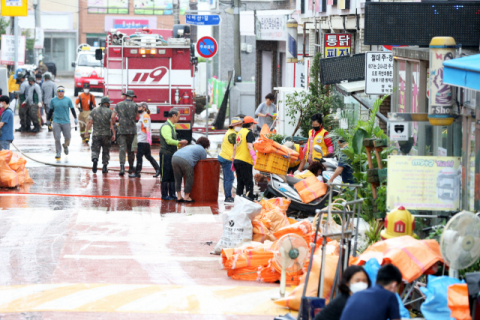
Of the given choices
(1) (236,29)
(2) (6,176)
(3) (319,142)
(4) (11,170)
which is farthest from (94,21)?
(3) (319,142)

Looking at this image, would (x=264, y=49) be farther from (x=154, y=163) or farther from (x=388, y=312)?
(x=388, y=312)

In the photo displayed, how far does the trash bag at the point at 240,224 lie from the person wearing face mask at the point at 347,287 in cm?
358

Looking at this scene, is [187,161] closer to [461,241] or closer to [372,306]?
[461,241]

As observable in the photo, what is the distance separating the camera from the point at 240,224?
939 cm

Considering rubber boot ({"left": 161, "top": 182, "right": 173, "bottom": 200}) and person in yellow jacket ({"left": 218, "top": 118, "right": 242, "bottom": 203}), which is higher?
person in yellow jacket ({"left": 218, "top": 118, "right": 242, "bottom": 203})

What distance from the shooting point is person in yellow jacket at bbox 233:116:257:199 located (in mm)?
13227

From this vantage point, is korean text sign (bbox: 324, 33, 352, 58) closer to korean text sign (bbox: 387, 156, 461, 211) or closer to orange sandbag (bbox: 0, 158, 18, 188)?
orange sandbag (bbox: 0, 158, 18, 188)

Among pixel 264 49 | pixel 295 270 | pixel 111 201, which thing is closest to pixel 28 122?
pixel 264 49

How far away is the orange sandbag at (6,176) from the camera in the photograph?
14.9 m

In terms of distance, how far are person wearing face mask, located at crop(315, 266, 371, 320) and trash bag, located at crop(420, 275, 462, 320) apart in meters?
0.98

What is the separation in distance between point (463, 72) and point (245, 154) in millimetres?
6852

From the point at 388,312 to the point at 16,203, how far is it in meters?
9.49

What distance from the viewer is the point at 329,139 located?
41.7 ft

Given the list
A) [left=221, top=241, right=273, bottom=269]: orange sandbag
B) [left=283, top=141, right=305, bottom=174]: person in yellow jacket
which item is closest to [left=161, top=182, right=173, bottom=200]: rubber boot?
[left=283, top=141, right=305, bottom=174]: person in yellow jacket
